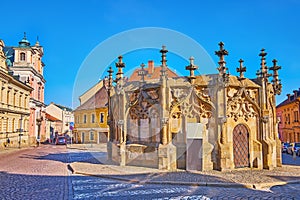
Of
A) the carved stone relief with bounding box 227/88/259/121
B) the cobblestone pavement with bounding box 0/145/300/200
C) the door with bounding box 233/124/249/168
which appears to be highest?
the carved stone relief with bounding box 227/88/259/121

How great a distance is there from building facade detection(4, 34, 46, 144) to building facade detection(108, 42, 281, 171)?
37.0 m

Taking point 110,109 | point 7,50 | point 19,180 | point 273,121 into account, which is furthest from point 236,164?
point 7,50

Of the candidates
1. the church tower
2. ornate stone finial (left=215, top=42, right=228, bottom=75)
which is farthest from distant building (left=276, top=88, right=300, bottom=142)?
the church tower

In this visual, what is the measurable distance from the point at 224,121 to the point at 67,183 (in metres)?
7.54

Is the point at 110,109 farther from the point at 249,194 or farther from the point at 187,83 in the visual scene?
the point at 249,194

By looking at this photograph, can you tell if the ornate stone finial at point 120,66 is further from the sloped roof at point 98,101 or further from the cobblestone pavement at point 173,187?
the sloped roof at point 98,101

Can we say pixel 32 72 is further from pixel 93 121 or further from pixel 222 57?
pixel 222 57

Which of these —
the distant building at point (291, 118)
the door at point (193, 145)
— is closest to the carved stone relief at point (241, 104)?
the door at point (193, 145)

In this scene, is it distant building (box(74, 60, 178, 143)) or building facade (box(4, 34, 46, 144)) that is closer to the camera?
building facade (box(4, 34, 46, 144))

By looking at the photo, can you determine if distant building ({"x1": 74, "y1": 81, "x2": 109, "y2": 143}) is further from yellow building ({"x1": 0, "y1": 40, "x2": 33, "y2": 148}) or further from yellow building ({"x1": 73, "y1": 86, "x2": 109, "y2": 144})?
yellow building ({"x1": 0, "y1": 40, "x2": 33, "y2": 148})

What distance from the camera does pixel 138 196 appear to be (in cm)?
889

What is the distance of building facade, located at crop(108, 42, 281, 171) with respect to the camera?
14.0 meters

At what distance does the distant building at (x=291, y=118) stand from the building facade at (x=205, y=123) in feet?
111

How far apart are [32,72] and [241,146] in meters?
42.7
